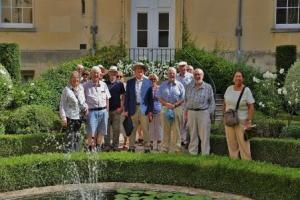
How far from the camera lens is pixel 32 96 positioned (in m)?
15.5

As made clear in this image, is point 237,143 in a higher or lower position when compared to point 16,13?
lower

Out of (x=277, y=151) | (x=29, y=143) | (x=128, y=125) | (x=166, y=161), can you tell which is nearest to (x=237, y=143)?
(x=277, y=151)

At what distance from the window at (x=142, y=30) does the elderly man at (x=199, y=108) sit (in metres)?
10.1

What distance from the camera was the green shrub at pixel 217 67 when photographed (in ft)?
59.2

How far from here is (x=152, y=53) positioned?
20.4 meters

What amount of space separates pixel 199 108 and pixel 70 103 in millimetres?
2262

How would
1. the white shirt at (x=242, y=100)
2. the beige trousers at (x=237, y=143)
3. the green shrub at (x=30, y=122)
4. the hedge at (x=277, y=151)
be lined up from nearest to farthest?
the white shirt at (x=242, y=100)
the beige trousers at (x=237, y=143)
the hedge at (x=277, y=151)
the green shrub at (x=30, y=122)

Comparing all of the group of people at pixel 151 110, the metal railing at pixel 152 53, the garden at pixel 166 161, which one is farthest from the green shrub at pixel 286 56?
the group of people at pixel 151 110

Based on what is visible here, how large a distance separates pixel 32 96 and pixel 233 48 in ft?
25.2

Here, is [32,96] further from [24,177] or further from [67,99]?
[24,177]

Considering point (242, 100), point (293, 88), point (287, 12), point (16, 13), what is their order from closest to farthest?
1. point (242, 100)
2. point (293, 88)
3. point (287, 12)
4. point (16, 13)

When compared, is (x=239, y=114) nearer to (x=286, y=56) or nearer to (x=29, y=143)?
(x=29, y=143)

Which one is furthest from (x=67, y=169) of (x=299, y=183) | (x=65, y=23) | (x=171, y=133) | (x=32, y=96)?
(x=65, y=23)

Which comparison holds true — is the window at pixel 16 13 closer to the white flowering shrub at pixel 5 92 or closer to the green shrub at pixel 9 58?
the green shrub at pixel 9 58
